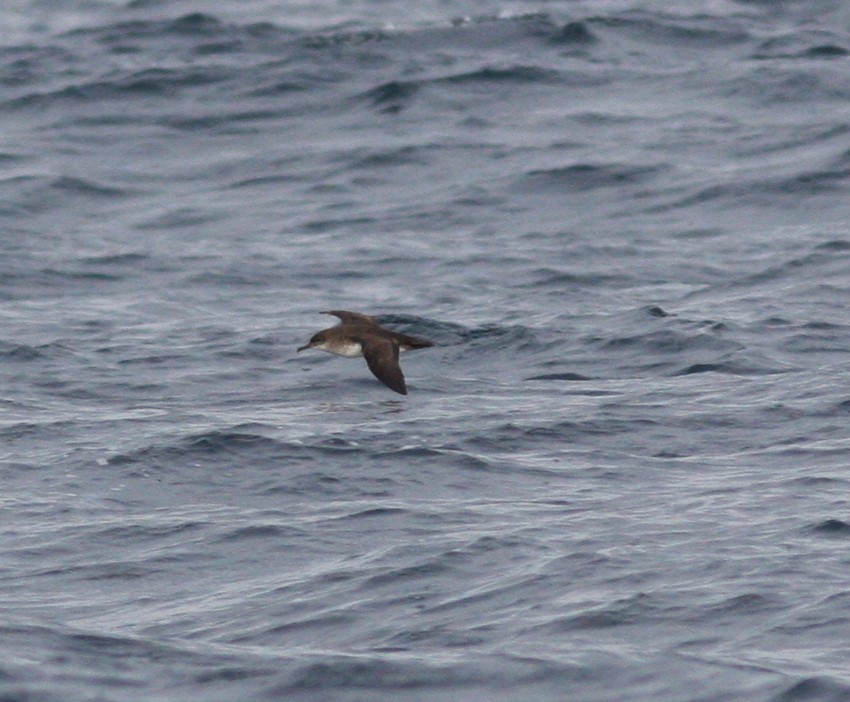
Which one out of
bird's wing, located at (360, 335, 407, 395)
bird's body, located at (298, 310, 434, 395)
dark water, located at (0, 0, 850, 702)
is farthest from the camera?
bird's body, located at (298, 310, 434, 395)

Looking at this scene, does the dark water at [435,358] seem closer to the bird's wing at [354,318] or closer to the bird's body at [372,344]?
the bird's body at [372,344]

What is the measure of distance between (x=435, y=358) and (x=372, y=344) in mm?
915

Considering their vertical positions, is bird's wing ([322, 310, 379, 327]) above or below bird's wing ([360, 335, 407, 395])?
above

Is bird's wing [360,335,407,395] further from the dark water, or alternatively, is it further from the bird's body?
the dark water

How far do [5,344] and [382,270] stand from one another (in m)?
3.49

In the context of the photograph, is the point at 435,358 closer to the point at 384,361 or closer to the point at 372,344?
the point at 372,344

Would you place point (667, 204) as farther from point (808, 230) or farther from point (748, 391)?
point (748, 391)

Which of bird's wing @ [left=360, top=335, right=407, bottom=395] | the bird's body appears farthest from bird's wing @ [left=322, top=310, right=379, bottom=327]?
bird's wing @ [left=360, top=335, right=407, bottom=395]

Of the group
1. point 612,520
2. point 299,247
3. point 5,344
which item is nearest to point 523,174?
point 299,247

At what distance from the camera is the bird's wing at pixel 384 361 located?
12062 mm

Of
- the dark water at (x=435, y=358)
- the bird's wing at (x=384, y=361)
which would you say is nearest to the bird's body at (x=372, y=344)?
the bird's wing at (x=384, y=361)

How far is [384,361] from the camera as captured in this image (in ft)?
40.3

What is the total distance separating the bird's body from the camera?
12.2m

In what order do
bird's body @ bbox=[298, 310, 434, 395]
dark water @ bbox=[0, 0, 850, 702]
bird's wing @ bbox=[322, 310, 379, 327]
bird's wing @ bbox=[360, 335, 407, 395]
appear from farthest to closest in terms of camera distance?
bird's wing @ bbox=[322, 310, 379, 327] → bird's body @ bbox=[298, 310, 434, 395] → bird's wing @ bbox=[360, 335, 407, 395] → dark water @ bbox=[0, 0, 850, 702]
